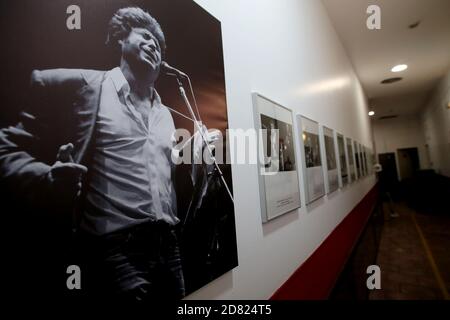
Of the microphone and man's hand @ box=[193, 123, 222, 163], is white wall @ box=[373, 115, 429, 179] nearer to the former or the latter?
man's hand @ box=[193, 123, 222, 163]

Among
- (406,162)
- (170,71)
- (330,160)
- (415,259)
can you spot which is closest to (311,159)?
(330,160)

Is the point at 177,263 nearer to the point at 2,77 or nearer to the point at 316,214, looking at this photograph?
the point at 2,77

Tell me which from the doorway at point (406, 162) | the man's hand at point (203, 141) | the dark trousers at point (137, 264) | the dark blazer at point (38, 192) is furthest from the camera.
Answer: the doorway at point (406, 162)

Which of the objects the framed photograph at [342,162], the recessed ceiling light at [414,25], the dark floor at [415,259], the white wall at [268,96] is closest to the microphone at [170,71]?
the white wall at [268,96]

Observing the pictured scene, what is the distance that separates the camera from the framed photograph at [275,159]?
1.21m

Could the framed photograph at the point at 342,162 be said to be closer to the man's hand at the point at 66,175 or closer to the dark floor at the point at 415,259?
the dark floor at the point at 415,259

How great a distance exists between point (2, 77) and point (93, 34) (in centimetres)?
22

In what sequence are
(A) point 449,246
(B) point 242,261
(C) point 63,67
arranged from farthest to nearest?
(A) point 449,246, (B) point 242,261, (C) point 63,67

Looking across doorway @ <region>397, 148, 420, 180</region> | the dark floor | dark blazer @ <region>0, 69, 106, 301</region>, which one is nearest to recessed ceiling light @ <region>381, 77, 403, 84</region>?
the dark floor

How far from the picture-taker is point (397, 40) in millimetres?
3816

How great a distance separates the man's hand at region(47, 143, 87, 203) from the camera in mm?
476

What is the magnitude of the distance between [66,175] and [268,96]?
1.11m
